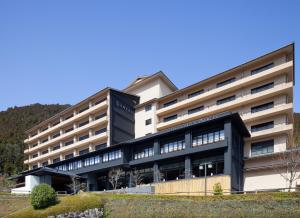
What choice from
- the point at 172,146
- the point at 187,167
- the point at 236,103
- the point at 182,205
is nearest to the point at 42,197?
the point at 182,205

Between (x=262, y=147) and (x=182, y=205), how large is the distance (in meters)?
23.3

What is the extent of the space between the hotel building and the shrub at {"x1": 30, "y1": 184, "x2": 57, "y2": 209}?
60.7 feet

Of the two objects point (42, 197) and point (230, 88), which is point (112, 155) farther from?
point (42, 197)

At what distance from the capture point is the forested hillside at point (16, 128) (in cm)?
11831

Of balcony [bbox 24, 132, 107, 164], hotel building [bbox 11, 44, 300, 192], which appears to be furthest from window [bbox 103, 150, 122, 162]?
balcony [bbox 24, 132, 107, 164]

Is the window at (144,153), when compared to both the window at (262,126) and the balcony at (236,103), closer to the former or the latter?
the balcony at (236,103)

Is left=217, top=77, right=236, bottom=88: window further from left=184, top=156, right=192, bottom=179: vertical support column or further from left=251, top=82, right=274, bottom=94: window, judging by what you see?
left=184, top=156, right=192, bottom=179: vertical support column

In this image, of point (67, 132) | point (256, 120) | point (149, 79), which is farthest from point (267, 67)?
point (67, 132)

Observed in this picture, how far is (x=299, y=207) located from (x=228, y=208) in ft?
20.3

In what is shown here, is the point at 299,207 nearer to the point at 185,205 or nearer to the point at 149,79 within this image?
the point at 185,205

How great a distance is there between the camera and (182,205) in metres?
37.8

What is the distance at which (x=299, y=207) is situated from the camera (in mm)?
31766

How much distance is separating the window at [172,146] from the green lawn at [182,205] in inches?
619

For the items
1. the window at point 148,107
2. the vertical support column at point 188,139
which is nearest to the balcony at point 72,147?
the window at point 148,107
